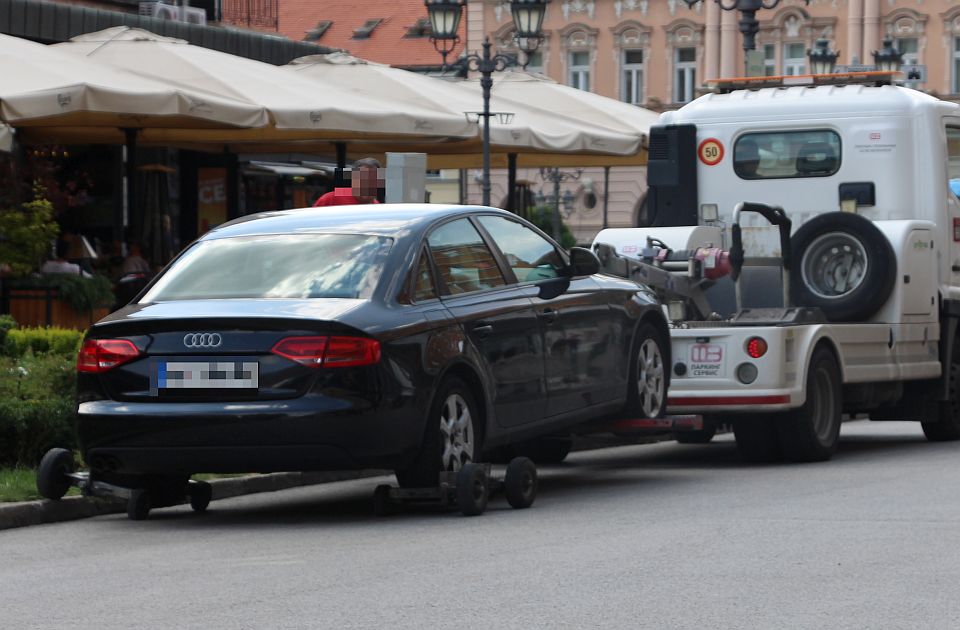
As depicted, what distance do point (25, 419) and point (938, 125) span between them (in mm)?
7368

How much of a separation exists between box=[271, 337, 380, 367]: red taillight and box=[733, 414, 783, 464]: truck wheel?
15.5 feet

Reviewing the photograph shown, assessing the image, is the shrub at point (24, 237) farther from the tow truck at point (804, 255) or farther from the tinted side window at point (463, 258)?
the tinted side window at point (463, 258)

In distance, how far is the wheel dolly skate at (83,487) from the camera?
10367mm

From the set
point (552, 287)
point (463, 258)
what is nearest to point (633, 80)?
point (552, 287)

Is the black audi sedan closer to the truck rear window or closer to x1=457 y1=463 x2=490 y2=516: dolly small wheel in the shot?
x1=457 y1=463 x2=490 y2=516: dolly small wheel

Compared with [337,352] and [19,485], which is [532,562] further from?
[19,485]

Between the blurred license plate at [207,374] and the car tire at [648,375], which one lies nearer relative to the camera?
the blurred license plate at [207,374]

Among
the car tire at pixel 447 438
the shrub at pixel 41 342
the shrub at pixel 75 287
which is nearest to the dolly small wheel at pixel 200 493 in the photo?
the car tire at pixel 447 438

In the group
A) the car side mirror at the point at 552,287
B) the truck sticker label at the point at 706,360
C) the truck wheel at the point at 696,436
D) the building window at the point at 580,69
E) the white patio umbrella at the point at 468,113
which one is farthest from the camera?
the building window at the point at 580,69

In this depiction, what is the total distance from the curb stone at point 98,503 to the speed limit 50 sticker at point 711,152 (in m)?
4.75

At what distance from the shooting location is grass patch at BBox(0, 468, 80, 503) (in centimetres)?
1055

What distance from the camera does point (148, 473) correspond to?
33.2ft

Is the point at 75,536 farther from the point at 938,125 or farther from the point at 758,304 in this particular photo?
the point at 938,125

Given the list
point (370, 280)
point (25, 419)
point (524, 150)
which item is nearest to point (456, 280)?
point (370, 280)
